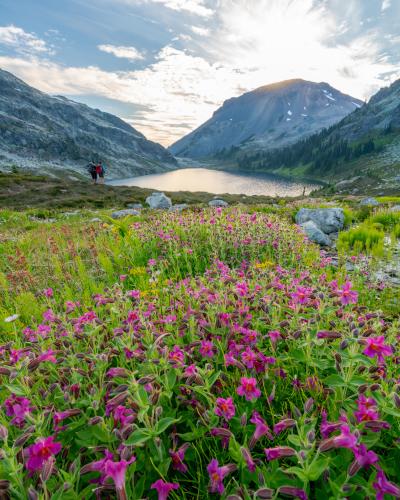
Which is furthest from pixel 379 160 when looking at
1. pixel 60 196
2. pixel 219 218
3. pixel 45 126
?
pixel 45 126

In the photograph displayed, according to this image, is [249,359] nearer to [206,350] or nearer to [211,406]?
[206,350]

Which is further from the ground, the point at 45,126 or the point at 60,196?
the point at 45,126

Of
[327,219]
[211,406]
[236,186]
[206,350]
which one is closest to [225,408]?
[211,406]

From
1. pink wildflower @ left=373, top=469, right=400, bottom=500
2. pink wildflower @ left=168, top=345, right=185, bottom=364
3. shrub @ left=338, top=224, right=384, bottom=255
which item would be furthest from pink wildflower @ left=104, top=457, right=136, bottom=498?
shrub @ left=338, top=224, right=384, bottom=255

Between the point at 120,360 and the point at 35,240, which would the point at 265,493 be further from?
Result: the point at 35,240

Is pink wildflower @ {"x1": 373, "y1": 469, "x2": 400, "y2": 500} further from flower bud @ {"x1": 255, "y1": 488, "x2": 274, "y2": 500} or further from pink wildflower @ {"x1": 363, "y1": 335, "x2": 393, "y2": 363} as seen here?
pink wildflower @ {"x1": 363, "y1": 335, "x2": 393, "y2": 363}

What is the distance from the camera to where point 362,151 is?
472 ft

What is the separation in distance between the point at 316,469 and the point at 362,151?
16887cm

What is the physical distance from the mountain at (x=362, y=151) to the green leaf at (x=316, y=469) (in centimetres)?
10065

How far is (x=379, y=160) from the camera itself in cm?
12644

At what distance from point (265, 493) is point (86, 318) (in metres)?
2.06

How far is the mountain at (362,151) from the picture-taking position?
111 metres

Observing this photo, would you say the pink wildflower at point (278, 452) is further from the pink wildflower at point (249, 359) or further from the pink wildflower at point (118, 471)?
the pink wildflower at point (249, 359)

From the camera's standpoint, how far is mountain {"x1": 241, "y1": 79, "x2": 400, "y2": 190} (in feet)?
366
